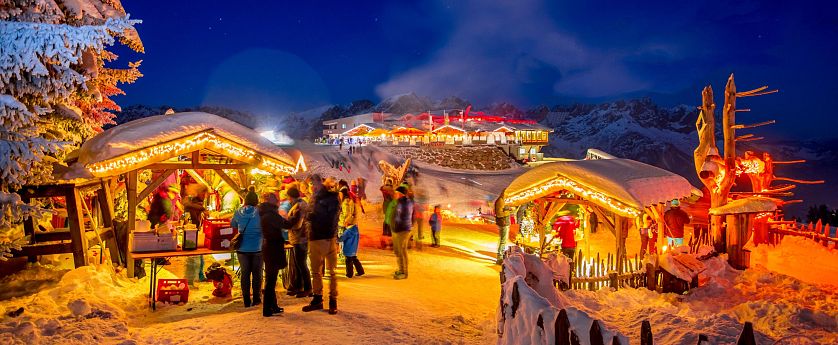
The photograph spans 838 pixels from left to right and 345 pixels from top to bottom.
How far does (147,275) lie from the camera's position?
9.61 metres

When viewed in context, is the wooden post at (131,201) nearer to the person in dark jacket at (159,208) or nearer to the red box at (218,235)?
the person in dark jacket at (159,208)

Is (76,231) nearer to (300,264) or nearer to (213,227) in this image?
(213,227)

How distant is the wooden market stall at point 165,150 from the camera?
8.48 meters

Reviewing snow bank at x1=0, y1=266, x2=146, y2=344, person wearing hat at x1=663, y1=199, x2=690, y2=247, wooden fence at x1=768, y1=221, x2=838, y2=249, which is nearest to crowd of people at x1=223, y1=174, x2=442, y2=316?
snow bank at x1=0, y1=266, x2=146, y2=344

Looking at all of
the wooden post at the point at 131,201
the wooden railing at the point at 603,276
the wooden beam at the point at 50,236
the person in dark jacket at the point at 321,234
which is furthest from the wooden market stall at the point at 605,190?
the wooden beam at the point at 50,236

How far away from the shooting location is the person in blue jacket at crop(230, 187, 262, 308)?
7.17 m

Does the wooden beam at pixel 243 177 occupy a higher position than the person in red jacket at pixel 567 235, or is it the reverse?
the wooden beam at pixel 243 177

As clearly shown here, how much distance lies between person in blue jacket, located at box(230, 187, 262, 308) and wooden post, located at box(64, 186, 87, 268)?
3.16m

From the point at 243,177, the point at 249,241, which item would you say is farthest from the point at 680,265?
the point at 243,177

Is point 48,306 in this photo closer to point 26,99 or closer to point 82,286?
point 82,286

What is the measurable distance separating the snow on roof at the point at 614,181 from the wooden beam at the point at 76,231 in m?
8.15

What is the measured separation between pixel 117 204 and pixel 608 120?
17564 cm

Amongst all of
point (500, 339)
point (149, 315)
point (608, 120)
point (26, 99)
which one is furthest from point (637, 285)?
point (608, 120)

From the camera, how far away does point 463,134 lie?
75.1 m
